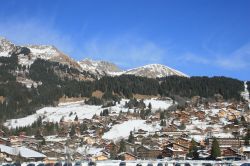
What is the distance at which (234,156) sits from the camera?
11512cm

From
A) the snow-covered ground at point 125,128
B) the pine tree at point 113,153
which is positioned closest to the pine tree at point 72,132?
the snow-covered ground at point 125,128

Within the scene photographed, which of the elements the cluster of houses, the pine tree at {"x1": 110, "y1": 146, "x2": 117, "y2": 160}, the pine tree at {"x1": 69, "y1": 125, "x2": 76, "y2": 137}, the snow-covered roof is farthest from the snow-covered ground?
the snow-covered roof

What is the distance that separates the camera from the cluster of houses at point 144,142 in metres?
129

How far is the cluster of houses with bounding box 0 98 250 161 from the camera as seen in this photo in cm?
12912

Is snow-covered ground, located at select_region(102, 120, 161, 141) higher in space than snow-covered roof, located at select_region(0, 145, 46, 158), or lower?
higher

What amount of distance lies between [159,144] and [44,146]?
3646 cm

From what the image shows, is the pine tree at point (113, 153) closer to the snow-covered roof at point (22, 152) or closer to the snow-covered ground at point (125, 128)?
the snow-covered roof at point (22, 152)

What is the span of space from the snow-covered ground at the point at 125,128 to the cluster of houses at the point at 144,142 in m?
2.62

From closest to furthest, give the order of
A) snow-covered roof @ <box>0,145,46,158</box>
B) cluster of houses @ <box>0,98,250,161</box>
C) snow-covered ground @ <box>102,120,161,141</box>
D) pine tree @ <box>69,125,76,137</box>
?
1. snow-covered roof @ <box>0,145,46,158</box>
2. cluster of houses @ <box>0,98,250,161</box>
3. pine tree @ <box>69,125,76,137</box>
4. snow-covered ground @ <box>102,120,161,141</box>

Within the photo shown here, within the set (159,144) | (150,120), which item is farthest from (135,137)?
(150,120)

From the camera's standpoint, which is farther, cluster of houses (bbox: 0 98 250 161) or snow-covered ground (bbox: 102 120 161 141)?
snow-covered ground (bbox: 102 120 161 141)

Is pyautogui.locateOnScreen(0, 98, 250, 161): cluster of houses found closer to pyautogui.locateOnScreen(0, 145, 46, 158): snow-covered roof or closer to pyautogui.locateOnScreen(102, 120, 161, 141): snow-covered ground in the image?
pyautogui.locateOnScreen(0, 145, 46, 158): snow-covered roof

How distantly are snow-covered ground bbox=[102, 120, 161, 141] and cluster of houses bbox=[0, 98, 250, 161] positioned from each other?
2.62m

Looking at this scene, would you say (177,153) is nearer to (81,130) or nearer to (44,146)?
(44,146)
